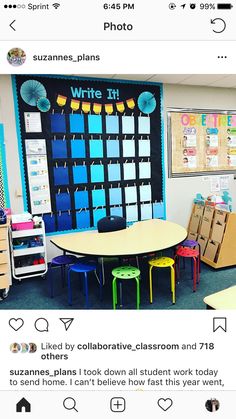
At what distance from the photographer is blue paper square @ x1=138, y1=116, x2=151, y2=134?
3.68 metres

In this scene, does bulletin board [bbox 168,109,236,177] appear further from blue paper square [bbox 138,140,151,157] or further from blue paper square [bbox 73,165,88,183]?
blue paper square [bbox 73,165,88,183]

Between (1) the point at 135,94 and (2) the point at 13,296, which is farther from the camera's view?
(1) the point at 135,94

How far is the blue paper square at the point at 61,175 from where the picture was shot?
11.0 feet

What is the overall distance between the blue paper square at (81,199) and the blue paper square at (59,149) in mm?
491

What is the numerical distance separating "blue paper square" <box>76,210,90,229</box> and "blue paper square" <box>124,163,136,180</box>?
72 centimetres

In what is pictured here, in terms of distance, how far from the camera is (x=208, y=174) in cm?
420

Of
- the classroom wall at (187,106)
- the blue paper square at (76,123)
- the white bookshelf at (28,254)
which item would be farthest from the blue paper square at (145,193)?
the white bookshelf at (28,254)

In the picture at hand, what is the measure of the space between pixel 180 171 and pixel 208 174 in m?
0.50
